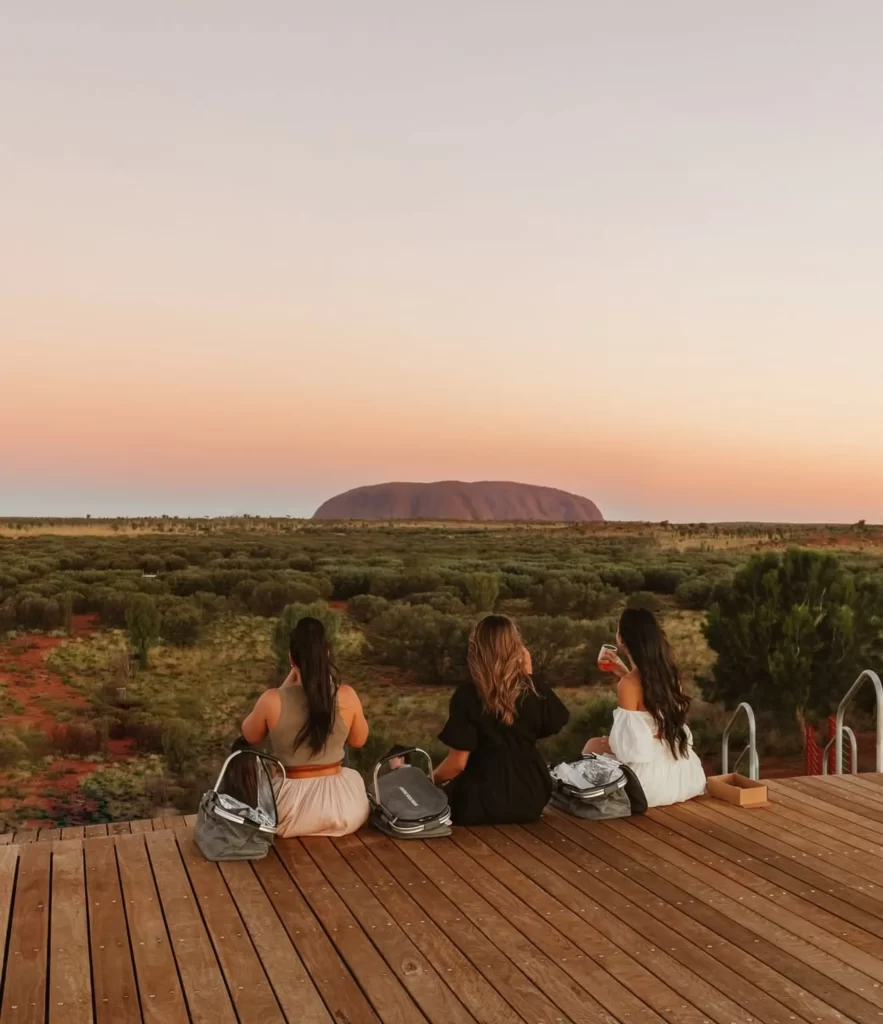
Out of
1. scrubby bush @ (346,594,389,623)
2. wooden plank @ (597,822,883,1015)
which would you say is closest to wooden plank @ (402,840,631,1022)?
wooden plank @ (597,822,883,1015)

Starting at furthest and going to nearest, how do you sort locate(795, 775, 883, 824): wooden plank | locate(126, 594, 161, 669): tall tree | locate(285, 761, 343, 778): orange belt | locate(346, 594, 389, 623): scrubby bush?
locate(346, 594, 389, 623): scrubby bush, locate(126, 594, 161, 669): tall tree, locate(795, 775, 883, 824): wooden plank, locate(285, 761, 343, 778): orange belt

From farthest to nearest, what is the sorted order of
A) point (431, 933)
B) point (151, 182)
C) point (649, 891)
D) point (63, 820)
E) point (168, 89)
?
point (151, 182) → point (168, 89) → point (63, 820) → point (649, 891) → point (431, 933)

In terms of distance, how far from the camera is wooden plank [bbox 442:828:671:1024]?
2.79m

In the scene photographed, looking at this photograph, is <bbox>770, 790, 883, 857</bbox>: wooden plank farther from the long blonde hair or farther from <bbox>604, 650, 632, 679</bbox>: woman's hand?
the long blonde hair

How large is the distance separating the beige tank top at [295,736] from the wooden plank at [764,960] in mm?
1378

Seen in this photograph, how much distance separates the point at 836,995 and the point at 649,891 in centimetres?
95

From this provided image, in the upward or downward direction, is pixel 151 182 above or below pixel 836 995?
above

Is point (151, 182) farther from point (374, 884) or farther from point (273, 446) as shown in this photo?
point (273, 446)

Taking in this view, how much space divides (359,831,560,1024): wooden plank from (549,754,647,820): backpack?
3.24 ft

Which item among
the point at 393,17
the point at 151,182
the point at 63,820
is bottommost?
the point at 63,820

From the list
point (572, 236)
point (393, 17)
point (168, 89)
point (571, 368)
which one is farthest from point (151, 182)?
point (571, 368)

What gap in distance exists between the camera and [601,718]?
11758 mm

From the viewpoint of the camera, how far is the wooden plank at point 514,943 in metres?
2.78

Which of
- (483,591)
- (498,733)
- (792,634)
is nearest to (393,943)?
(498,733)
